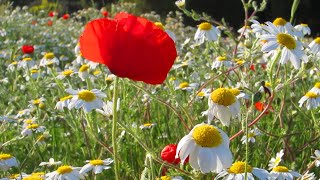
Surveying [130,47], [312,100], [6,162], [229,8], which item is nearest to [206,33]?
[312,100]

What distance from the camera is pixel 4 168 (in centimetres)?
207

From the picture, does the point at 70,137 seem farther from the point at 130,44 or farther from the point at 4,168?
the point at 130,44

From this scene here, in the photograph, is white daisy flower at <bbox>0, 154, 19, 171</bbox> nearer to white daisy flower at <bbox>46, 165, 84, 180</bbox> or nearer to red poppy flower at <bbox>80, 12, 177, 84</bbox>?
white daisy flower at <bbox>46, 165, 84, 180</bbox>

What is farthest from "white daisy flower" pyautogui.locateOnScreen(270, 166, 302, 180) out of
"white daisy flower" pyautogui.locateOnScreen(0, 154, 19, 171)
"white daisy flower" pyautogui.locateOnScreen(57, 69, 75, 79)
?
"white daisy flower" pyautogui.locateOnScreen(57, 69, 75, 79)

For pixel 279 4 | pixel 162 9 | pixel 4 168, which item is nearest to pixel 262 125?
pixel 4 168

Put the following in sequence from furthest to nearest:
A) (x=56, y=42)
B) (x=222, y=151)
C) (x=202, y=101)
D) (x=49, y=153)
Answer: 1. (x=56, y=42)
2. (x=202, y=101)
3. (x=49, y=153)
4. (x=222, y=151)

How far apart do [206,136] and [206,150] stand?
40 millimetres

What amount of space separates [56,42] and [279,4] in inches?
244

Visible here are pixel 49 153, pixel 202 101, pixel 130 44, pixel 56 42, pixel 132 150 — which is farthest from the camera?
pixel 56 42

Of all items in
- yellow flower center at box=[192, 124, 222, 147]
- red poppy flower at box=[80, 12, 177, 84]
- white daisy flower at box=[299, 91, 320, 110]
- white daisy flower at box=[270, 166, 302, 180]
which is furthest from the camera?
white daisy flower at box=[299, 91, 320, 110]

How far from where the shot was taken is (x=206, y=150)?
136 centimetres

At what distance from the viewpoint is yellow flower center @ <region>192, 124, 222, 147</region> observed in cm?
138

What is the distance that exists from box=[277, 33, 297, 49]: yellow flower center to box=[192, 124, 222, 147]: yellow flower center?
62 cm

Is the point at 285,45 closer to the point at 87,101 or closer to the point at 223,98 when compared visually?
the point at 223,98
